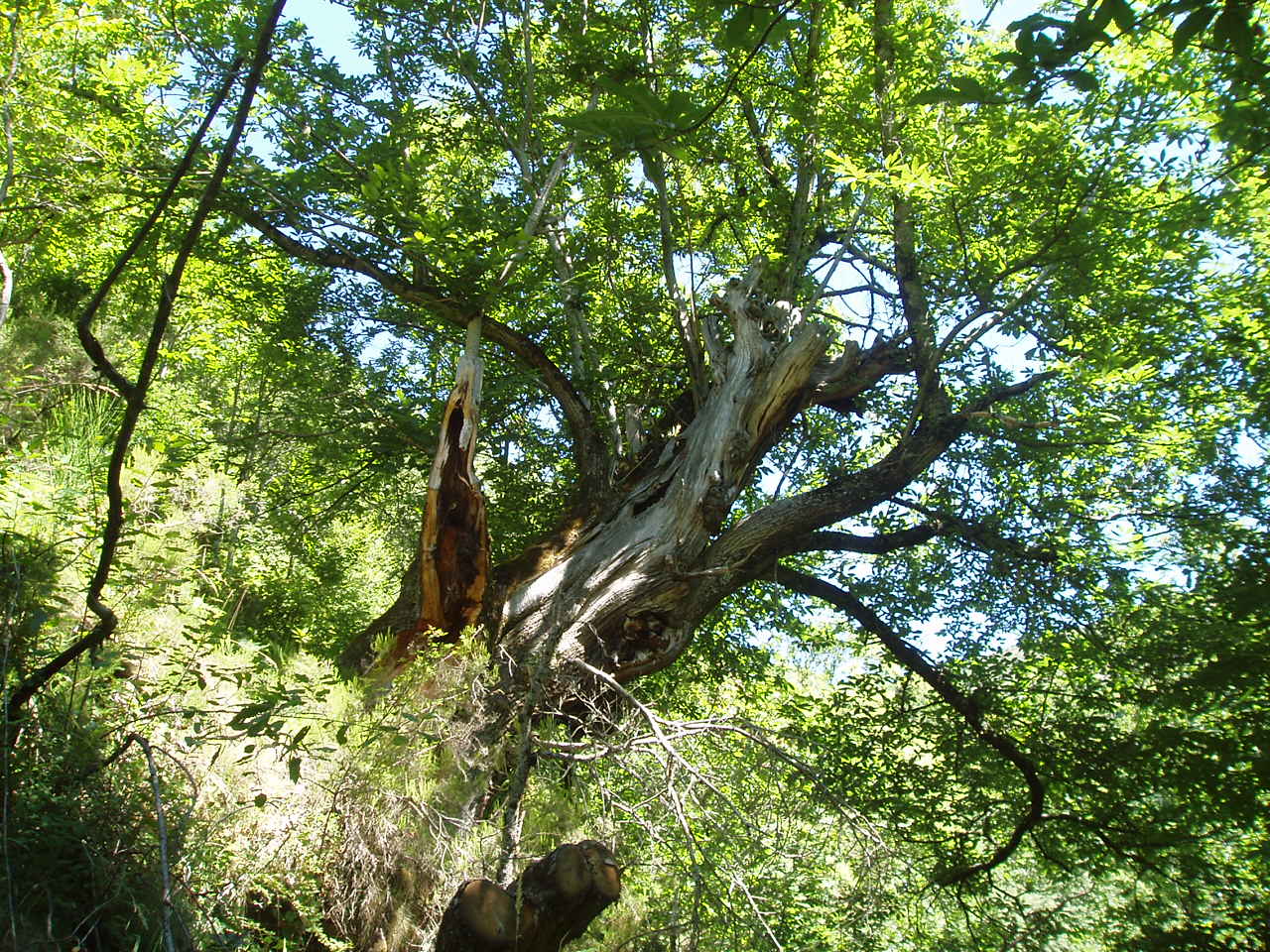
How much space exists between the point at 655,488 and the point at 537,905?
3424 millimetres

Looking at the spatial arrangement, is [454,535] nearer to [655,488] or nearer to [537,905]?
[655,488]

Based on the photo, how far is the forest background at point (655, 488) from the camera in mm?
3971

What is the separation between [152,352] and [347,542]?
37.6 ft

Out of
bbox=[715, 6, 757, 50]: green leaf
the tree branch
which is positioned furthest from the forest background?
bbox=[715, 6, 757, 50]: green leaf

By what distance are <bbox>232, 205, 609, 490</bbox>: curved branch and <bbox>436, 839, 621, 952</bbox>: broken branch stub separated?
3646mm

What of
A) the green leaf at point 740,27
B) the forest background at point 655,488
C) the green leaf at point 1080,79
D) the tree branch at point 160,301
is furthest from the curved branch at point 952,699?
the tree branch at point 160,301

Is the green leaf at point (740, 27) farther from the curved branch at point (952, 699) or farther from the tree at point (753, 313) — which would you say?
the curved branch at point (952, 699)

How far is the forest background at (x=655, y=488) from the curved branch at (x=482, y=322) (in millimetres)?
40

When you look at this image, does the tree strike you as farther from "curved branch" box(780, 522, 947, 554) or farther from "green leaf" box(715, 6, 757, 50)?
"green leaf" box(715, 6, 757, 50)

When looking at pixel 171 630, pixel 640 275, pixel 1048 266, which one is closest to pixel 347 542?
pixel 640 275

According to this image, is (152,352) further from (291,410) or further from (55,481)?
(291,410)

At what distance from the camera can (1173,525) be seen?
23.7 ft

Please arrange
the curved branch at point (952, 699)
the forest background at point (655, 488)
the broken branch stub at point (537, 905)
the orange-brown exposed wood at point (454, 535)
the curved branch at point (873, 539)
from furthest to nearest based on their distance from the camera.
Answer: the curved branch at point (873, 539), the curved branch at point (952, 699), the orange-brown exposed wood at point (454, 535), the forest background at point (655, 488), the broken branch stub at point (537, 905)

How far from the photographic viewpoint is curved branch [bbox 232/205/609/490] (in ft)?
20.4
